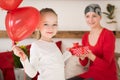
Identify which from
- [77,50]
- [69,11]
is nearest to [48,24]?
[77,50]

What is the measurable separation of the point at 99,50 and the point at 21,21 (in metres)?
0.71

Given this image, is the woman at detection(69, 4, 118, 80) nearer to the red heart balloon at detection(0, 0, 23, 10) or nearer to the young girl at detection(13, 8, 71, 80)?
the young girl at detection(13, 8, 71, 80)

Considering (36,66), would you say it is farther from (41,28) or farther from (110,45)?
(110,45)

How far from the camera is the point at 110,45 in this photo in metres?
1.77

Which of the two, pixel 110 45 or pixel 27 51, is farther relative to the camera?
pixel 27 51

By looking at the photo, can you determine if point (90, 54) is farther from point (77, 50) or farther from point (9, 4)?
point (9, 4)

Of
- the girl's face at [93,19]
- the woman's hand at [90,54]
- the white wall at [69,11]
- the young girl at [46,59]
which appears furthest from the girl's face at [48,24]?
the white wall at [69,11]

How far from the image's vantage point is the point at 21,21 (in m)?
1.35

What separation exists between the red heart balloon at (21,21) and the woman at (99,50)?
0.54 m

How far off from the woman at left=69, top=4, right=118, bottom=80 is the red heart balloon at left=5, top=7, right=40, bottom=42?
54 centimetres

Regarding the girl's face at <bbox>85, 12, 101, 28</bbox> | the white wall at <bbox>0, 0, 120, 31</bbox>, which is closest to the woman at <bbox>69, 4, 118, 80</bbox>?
the girl's face at <bbox>85, 12, 101, 28</bbox>

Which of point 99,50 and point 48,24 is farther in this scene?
point 99,50

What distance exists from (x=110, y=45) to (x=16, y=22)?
0.75 m

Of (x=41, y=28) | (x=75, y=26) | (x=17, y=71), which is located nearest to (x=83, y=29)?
(x=75, y=26)
